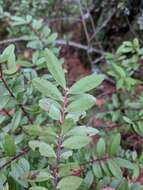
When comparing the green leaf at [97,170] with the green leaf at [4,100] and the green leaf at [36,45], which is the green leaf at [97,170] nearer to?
the green leaf at [4,100]

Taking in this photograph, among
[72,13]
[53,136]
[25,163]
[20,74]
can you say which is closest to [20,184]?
[25,163]

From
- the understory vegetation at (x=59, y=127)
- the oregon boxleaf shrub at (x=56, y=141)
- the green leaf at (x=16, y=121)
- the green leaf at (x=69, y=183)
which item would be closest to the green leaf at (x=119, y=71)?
the understory vegetation at (x=59, y=127)

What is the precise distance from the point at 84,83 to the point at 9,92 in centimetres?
35

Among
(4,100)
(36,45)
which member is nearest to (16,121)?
(4,100)

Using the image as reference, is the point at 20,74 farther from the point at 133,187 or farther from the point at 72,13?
the point at 72,13

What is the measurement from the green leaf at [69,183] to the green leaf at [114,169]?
0.75ft

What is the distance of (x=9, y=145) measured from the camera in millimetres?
1059

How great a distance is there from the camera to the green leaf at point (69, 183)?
2.97 feet

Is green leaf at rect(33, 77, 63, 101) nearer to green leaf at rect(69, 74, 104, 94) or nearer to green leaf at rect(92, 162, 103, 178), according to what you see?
green leaf at rect(69, 74, 104, 94)

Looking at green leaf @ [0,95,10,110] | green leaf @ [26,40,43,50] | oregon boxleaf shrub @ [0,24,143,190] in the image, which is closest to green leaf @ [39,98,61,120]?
oregon boxleaf shrub @ [0,24,143,190]

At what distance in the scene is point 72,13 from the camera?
10.2 feet

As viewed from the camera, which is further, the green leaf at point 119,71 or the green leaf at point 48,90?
the green leaf at point 119,71

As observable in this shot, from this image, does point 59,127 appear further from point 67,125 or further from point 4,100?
point 4,100

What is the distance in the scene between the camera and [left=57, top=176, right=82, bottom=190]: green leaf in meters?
0.90
